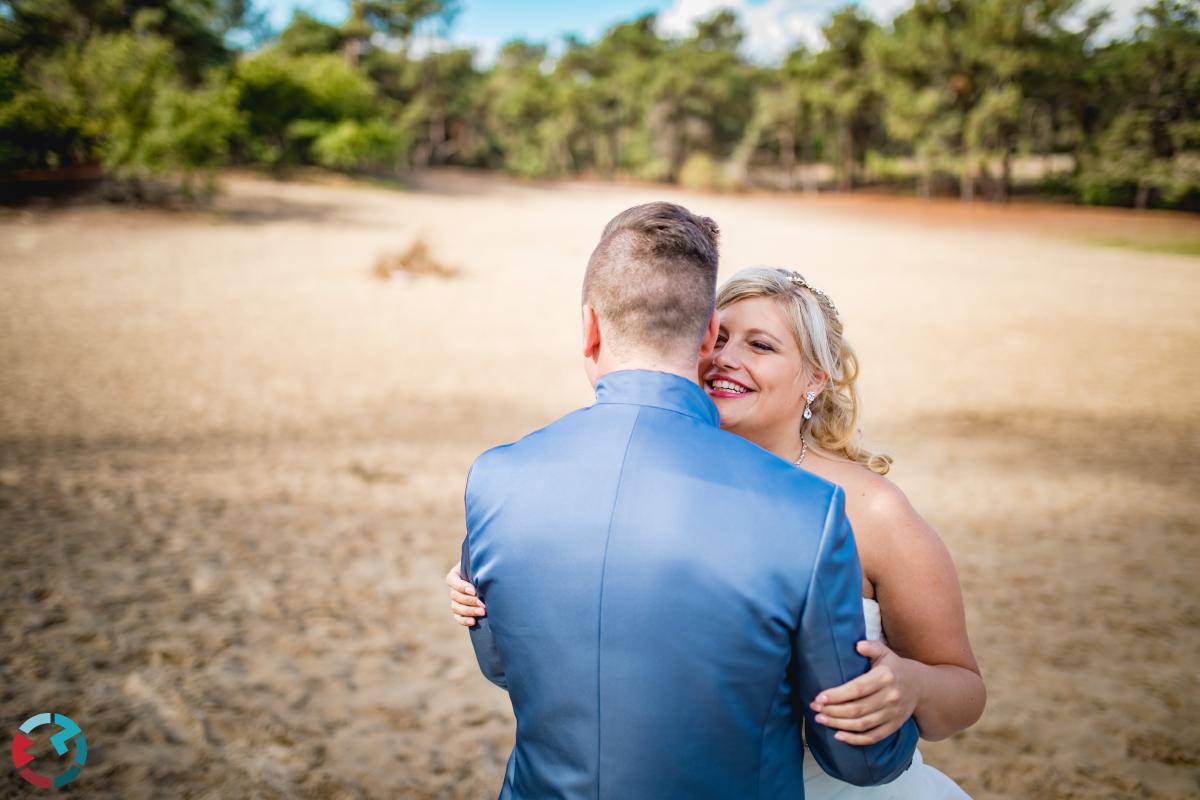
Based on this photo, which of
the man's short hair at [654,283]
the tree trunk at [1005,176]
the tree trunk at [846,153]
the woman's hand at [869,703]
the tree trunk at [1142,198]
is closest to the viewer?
the woman's hand at [869,703]

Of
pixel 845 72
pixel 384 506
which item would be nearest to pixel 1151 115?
pixel 845 72

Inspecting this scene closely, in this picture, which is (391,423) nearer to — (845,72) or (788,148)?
(845,72)

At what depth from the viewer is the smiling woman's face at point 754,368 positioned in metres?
1.90

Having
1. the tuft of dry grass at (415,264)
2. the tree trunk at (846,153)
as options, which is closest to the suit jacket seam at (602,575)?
the tuft of dry grass at (415,264)

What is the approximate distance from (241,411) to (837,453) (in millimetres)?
7955

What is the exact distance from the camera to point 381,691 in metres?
3.95

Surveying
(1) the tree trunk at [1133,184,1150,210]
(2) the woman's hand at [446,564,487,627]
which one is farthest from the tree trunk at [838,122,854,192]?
(2) the woman's hand at [446,564,487,627]

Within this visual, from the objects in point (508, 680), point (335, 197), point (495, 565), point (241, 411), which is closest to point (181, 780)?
point (508, 680)

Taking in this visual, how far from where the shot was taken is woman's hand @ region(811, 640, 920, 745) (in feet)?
4.10

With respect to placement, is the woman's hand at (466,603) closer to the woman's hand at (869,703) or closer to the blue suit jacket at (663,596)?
the blue suit jacket at (663,596)

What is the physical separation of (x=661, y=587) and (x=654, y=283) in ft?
1.90

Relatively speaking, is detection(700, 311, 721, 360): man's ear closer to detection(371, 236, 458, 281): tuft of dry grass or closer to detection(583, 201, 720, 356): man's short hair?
detection(583, 201, 720, 356): man's short hair

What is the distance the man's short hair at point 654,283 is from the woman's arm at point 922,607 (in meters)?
0.71

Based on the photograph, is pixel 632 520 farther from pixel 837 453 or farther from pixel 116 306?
pixel 116 306
